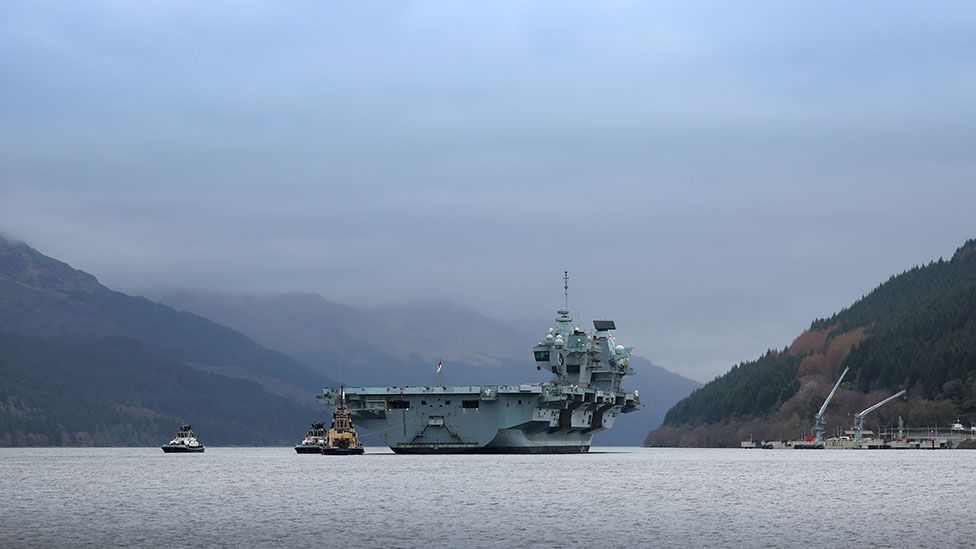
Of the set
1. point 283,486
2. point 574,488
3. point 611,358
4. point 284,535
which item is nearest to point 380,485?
point 283,486

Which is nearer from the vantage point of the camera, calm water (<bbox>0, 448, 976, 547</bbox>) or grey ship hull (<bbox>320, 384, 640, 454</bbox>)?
calm water (<bbox>0, 448, 976, 547</bbox>)

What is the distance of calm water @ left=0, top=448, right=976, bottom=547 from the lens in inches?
2790

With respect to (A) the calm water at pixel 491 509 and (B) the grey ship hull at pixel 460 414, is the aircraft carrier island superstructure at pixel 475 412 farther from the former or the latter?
(A) the calm water at pixel 491 509

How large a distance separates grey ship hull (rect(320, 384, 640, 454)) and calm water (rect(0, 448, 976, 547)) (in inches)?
963

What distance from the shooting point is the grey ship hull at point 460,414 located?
17050cm

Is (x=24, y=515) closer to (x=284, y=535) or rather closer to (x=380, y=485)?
(x=284, y=535)

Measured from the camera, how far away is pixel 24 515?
85.8 meters

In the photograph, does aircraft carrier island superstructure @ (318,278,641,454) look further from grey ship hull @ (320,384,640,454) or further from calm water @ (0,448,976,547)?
calm water @ (0,448,976,547)

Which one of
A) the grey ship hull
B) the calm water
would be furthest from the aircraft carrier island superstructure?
the calm water

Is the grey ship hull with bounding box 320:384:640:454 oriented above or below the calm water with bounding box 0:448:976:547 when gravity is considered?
above

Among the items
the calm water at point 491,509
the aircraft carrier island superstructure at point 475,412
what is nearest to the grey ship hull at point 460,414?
the aircraft carrier island superstructure at point 475,412

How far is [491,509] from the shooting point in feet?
294

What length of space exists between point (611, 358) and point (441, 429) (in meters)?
31.6

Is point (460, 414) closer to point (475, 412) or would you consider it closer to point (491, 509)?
point (475, 412)
